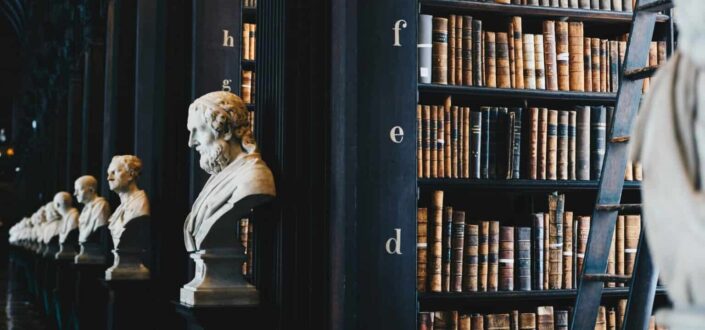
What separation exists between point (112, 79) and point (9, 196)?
90.0 ft

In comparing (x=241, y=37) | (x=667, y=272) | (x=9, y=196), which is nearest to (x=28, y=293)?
(x=241, y=37)

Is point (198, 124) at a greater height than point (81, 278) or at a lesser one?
greater

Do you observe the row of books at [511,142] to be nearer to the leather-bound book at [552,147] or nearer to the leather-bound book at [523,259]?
the leather-bound book at [552,147]

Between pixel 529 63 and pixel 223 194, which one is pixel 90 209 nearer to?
pixel 223 194

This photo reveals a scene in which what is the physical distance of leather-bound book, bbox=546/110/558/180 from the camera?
3.57m

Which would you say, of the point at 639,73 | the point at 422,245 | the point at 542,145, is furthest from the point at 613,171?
the point at 542,145

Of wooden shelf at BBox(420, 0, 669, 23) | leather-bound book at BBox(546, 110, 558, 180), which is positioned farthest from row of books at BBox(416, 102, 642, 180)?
wooden shelf at BBox(420, 0, 669, 23)

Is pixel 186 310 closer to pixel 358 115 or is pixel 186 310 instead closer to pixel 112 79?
Result: pixel 358 115

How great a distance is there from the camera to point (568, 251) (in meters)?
Result: 3.59

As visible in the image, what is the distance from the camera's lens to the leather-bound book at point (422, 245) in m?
3.30

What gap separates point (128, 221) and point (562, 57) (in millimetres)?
2326

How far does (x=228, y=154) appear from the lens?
3.10m

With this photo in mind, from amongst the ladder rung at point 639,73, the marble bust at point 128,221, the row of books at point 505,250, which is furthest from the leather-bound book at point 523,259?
the marble bust at point 128,221

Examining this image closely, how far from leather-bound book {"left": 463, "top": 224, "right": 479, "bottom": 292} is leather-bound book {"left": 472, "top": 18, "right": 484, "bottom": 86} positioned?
0.52 meters
